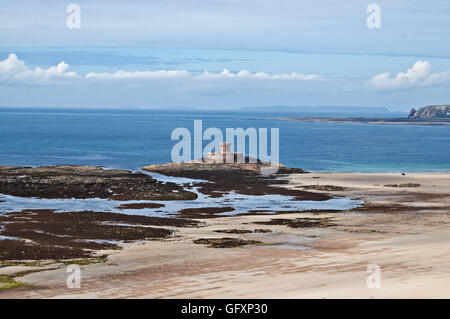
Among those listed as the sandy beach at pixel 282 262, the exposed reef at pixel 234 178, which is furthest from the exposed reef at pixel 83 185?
the sandy beach at pixel 282 262

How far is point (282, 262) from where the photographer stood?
94.4 ft

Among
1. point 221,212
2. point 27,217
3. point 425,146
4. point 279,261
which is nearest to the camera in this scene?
point 279,261

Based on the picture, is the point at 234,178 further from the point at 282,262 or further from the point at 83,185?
the point at 282,262

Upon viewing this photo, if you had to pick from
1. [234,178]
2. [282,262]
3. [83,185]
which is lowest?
[282,262]

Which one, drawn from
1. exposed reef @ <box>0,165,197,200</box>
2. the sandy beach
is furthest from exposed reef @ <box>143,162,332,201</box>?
the sandy beach

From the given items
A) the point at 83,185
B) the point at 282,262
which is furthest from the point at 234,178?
the point at 282,262

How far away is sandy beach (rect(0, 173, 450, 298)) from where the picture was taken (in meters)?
22.9

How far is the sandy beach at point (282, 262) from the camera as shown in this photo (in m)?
22.9

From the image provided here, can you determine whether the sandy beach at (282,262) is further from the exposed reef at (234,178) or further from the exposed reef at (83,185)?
the exposed reef at (83,185)

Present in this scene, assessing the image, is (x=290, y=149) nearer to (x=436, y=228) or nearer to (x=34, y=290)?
(x=436, y=228)

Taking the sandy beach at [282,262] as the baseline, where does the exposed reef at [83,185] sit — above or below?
above

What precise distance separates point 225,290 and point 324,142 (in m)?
126
